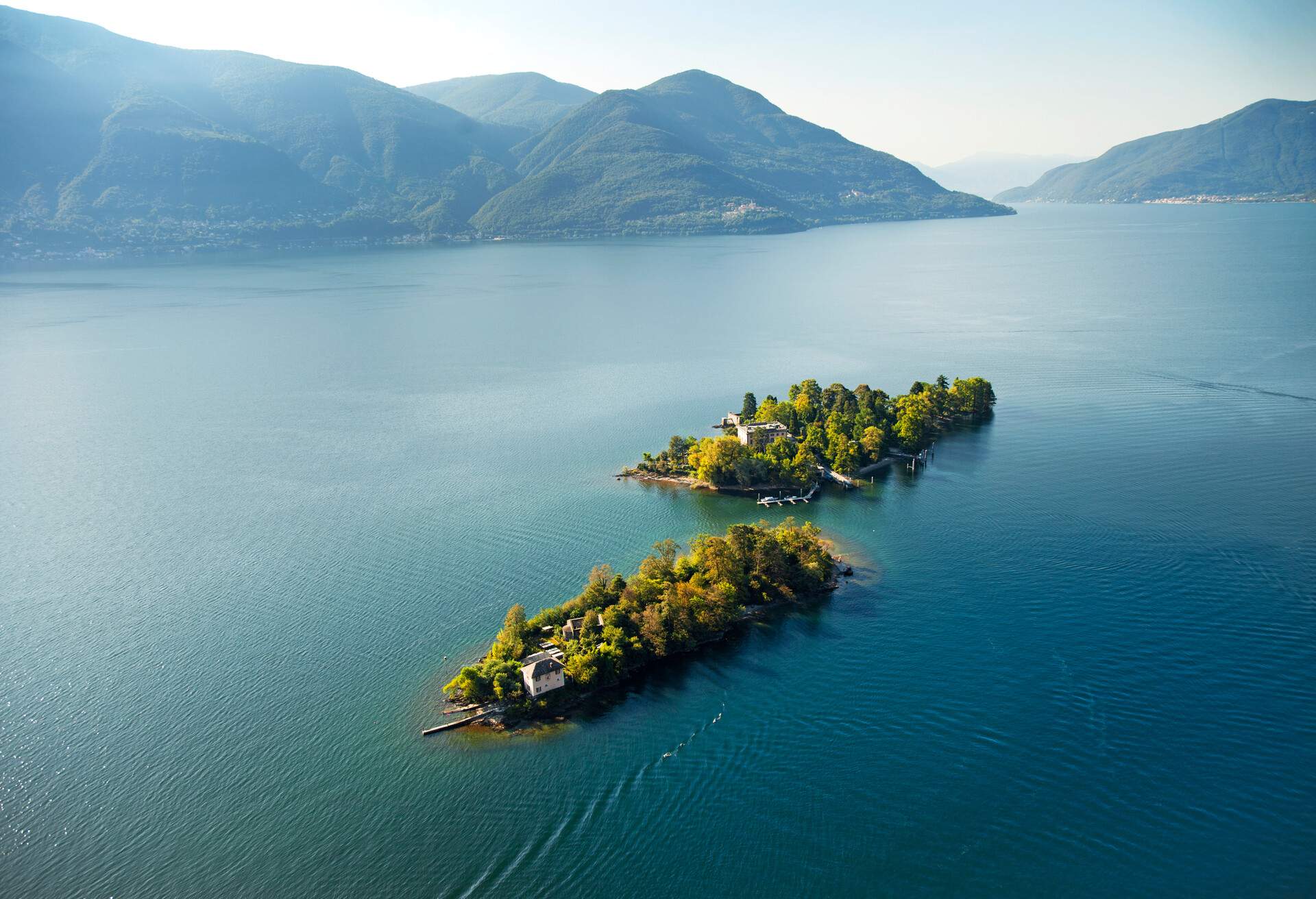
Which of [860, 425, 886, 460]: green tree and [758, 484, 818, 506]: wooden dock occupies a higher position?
[860, 425, 886, 460]: green tree

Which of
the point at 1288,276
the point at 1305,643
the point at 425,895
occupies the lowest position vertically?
the point at 425,895

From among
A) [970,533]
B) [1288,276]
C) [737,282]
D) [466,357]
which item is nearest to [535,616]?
[970,533]

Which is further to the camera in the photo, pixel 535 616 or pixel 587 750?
pixel 535 616

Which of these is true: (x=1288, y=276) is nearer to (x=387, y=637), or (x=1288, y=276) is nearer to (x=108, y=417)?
(x=387, y=637)

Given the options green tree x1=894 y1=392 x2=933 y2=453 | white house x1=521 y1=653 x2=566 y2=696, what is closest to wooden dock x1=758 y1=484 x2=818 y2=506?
green tree x1=894 y1=392 x2=933 y2=453

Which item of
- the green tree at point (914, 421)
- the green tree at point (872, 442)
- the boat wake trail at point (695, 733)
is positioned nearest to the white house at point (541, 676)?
the boat wake trail at point (695, 733)

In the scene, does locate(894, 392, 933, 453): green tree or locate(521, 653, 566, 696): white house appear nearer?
locate(521, 653, 566, 696): white house

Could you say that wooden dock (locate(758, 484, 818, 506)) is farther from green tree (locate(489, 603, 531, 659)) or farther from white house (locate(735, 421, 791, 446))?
green tree (locate(489, 603, 531, 659))
